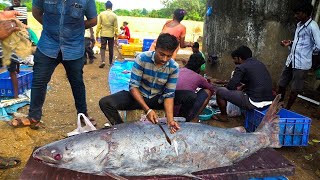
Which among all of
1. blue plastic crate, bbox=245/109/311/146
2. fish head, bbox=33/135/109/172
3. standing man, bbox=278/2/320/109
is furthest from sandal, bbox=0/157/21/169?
standing man, bbox=278/2/320/109

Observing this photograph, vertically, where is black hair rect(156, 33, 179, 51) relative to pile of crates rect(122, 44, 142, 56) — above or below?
above

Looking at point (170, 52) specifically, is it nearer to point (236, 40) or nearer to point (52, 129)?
point (52, 129)

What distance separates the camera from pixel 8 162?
3746mm

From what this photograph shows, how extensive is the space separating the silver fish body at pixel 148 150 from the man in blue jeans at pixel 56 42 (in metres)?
1.84

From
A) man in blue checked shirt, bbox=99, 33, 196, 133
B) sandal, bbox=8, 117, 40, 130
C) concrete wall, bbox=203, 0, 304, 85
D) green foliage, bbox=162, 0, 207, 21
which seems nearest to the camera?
man in blue checked shirt, bbox=99, 33, 196, 133

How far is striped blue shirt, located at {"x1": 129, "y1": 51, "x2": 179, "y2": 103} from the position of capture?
156 inches

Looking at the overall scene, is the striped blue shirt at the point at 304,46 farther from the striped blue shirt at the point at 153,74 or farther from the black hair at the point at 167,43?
the black hair at the point at 167,43

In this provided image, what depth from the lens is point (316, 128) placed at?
567 centimetres

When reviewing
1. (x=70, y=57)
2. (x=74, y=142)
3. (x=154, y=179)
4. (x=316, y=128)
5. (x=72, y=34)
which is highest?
(x=72, y=34)

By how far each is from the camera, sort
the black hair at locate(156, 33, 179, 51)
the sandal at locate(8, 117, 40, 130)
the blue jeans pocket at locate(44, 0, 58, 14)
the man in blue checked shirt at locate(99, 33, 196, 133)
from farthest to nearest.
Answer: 1. the sandal at locate(8, 117, 40, 130)
2. the blue jeans pocket at locate(44, 0, 58, 14)
3. the man in blue checked shirt at locate(99, 33, 196, 133)
4. the black hair at locate(156, 33, 179, 51)

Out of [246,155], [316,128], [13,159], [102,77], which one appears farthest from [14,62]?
[316,128]

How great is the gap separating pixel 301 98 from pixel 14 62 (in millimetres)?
6303

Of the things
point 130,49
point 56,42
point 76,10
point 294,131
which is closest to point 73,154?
point 56,42

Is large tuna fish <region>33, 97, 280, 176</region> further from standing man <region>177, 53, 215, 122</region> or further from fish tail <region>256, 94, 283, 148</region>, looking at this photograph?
standing man <region>177, 53, 215, 122</region>
